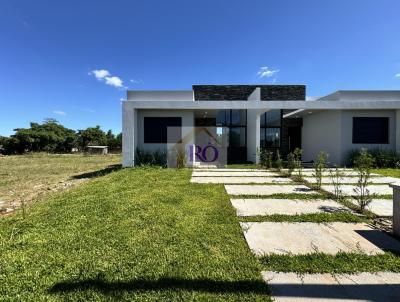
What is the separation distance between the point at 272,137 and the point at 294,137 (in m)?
4.53

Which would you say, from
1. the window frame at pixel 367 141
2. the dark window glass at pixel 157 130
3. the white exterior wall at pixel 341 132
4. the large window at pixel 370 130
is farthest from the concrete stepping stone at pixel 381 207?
the dark window glass at pixel 157 130

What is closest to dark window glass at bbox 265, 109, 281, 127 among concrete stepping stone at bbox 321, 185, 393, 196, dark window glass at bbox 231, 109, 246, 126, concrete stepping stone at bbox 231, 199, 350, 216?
dark window glass at bbox 231, 109, 246, 126

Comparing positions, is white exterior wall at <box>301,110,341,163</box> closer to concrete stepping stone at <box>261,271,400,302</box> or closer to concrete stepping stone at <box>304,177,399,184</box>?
concrete stepping stone at <box>304,177,399,184</box>

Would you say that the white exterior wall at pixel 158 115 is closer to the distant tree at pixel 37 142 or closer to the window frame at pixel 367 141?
the window frame at pixel 367 141

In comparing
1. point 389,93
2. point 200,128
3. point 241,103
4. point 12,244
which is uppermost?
point 389,93

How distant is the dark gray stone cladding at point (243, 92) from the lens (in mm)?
19453

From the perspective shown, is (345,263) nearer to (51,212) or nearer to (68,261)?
(68,261)

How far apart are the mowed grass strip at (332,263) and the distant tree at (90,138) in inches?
1807

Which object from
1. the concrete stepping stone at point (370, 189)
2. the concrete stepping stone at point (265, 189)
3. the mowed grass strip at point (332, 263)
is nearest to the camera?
the mowed grass strip at point (332, 263)

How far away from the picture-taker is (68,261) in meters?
2.94

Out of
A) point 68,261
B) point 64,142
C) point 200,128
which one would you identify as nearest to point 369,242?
point 68,261

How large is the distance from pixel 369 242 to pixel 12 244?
17.5ft

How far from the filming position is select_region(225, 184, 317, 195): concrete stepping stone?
261 inches

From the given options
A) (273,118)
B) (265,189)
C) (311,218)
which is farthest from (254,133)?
(311,218)
